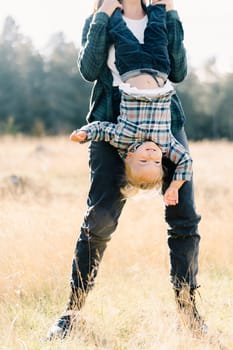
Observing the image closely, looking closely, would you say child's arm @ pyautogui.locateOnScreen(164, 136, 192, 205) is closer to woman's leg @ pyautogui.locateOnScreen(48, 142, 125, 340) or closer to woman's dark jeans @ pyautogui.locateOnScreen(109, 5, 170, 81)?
woman's leg @ pyautogui.locateOnScreen(48, 142, 125, 340)

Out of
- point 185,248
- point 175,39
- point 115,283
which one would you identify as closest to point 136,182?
point 185,248

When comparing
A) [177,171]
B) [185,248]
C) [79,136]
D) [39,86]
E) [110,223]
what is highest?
[79,136]

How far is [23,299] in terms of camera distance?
3.77 meters

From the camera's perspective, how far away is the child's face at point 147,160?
112 inches

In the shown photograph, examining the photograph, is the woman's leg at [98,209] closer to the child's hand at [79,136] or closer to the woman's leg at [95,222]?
the woman's leg at [95,222]

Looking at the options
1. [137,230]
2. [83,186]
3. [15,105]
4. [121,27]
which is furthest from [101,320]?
[15,105]

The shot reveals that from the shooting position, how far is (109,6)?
9.82 feet

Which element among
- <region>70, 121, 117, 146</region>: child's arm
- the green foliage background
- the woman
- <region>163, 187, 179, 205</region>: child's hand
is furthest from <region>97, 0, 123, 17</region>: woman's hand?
the green foliage background

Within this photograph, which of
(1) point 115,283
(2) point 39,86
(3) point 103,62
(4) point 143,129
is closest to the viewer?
(4) point 143,129

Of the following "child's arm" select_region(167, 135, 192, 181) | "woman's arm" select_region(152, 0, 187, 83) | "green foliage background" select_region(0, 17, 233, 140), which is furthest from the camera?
"green foliage background" select_region(0, 17, 233, 140)

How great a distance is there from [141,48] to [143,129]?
0.38 meters

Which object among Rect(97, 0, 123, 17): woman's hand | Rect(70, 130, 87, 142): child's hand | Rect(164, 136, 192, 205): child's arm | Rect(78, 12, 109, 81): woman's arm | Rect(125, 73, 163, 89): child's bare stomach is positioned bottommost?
Rect(164, 136, 192, 205): child's arm

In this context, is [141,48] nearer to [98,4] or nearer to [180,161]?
[98,4]

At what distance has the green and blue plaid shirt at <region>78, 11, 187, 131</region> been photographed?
2.96m
